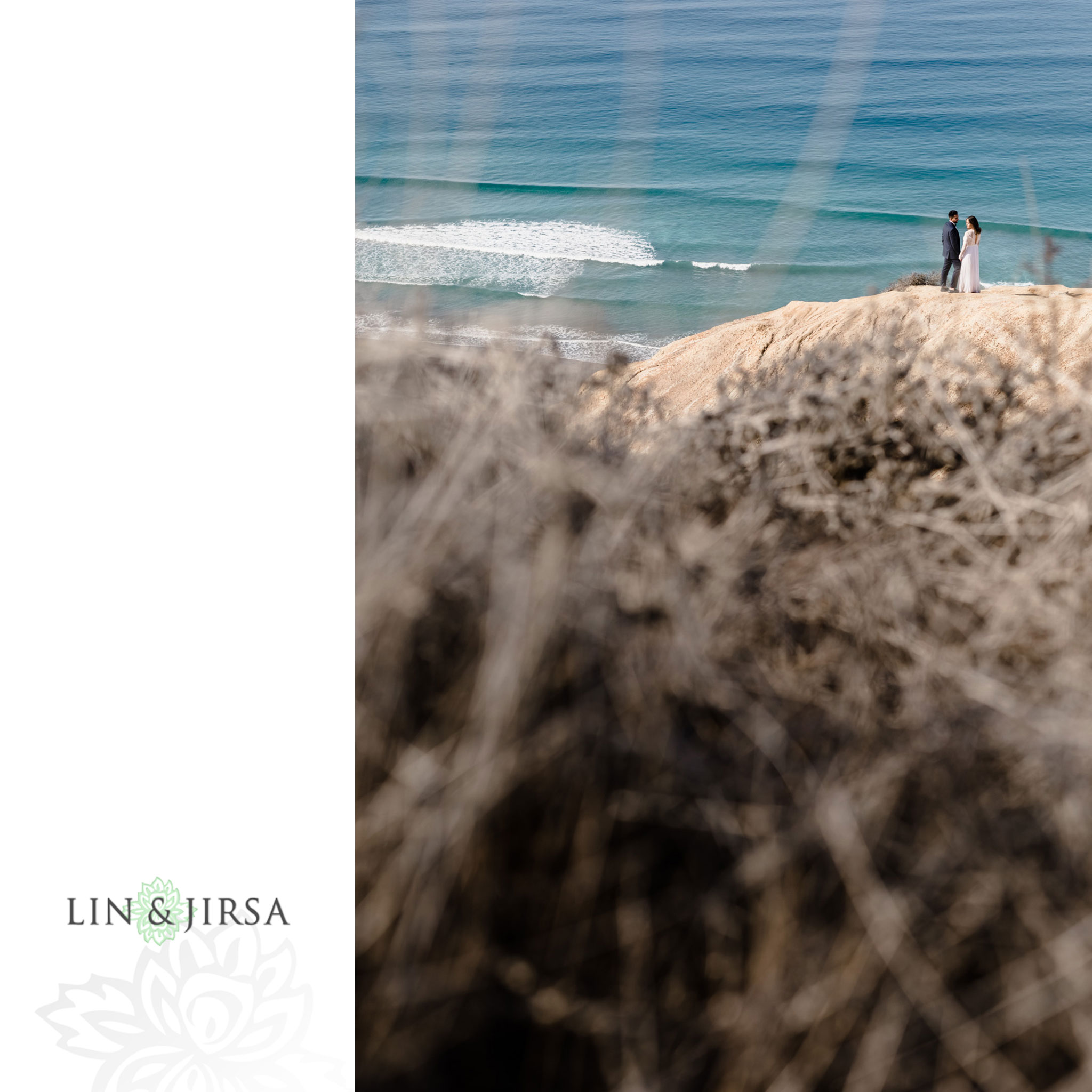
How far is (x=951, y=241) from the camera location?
5160mm

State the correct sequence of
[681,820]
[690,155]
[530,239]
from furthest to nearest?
[690,155] → [530,239] → [681,820]

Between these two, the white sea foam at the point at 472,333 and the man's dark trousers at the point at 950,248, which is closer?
the white sea foam at the point at 472,333

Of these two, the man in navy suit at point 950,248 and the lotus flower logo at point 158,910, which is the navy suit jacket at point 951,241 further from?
the lotus flower logo at point 158,910

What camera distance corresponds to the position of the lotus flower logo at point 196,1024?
0.81 m

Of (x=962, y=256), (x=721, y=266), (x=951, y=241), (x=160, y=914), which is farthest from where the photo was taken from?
(x=721, y=266)

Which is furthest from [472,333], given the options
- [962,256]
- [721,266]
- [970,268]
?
[721,266]

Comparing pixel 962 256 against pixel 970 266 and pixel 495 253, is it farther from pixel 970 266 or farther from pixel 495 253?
pixel 495 253

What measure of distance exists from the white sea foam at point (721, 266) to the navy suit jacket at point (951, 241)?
5.57 metres

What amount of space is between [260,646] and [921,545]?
0.77 meters

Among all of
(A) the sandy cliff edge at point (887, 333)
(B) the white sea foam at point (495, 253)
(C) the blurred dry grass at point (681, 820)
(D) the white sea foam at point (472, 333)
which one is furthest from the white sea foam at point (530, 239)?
(C) the blurred dry grass at point (681, 820)

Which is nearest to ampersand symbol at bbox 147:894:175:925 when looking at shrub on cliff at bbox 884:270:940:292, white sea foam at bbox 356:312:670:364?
white sea foam at bbox 356:312:670:364

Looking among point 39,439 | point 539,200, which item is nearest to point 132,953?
point 39,439

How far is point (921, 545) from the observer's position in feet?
3.43

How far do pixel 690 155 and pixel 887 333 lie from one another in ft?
40.4
